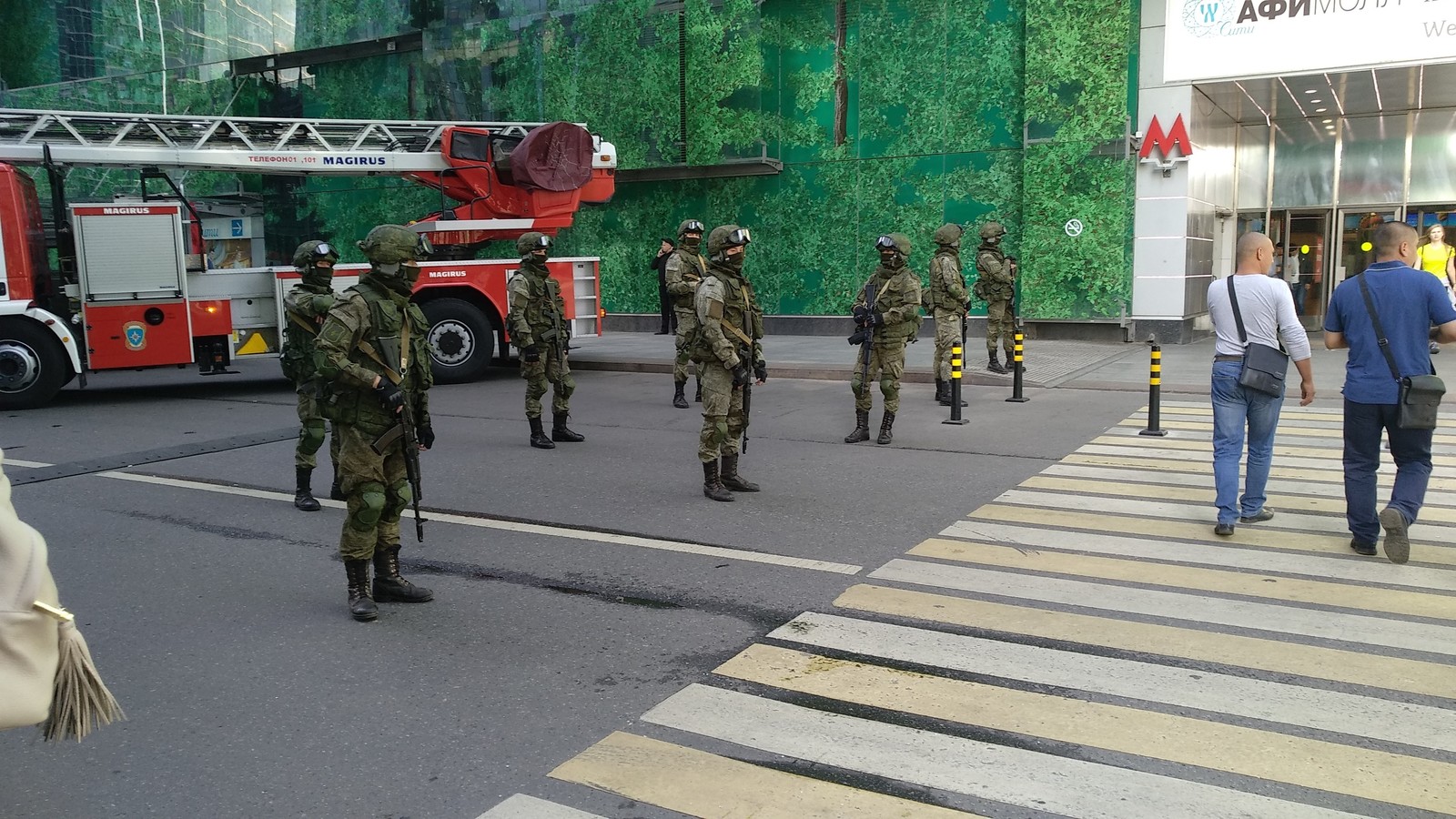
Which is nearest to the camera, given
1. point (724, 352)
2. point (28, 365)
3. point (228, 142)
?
point (724, 352)

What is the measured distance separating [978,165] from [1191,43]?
3913mm

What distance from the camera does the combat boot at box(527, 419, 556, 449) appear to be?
33.4 ft

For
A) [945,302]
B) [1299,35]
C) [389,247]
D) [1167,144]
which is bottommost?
[945,302]

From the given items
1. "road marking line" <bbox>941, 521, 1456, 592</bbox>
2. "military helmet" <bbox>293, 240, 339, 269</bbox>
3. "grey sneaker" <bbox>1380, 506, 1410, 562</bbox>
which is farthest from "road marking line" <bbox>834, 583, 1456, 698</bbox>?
"military helmet" <bbox>293, 240, 339, 269</bbox>

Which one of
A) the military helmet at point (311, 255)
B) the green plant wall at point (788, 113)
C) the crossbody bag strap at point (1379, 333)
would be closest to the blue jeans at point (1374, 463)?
the crossbody bag strap at point (1379, 333)

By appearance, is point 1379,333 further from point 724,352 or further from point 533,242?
point 533,242

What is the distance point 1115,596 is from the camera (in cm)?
536

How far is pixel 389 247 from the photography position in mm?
5414

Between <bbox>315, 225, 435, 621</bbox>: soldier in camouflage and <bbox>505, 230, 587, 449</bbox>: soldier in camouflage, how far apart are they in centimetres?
451

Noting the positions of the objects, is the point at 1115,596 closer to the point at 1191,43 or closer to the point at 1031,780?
the point at 1031,780

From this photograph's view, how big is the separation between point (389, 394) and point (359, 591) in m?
1.05

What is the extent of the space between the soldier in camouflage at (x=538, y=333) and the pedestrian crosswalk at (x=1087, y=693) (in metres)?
4.95

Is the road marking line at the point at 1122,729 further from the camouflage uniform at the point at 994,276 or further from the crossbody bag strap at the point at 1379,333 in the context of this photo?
the camouflage uniform at the point at 994,276

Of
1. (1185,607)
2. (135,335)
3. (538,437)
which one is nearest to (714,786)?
(1185,607)
